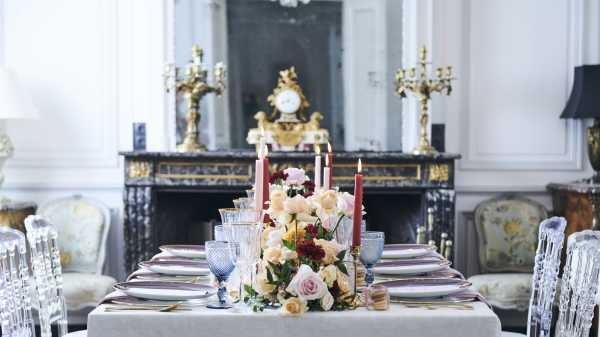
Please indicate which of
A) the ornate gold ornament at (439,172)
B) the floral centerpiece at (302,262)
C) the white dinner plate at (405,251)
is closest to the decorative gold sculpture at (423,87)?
the ornate gold ornament at (439,172)

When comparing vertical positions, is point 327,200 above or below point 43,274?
above

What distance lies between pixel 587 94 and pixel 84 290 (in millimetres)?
2635

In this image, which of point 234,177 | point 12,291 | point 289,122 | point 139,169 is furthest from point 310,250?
point 289,122

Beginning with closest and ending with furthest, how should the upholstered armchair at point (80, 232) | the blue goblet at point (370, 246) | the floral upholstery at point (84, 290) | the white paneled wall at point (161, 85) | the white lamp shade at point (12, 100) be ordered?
the blue goblet at point (370, 246)
the floral upholstery at point (84, 290)
the white lamp shade at point (12, 100)
the upholstered armchair at point (80, 232)
the white paneled wall at point (161, 85)

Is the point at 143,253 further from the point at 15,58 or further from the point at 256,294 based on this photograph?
the point at 256,294

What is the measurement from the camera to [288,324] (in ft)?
5.50

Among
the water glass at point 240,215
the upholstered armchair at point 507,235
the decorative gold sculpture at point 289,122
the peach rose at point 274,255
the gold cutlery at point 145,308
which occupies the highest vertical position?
the decorative gold sculpture at point 289,122

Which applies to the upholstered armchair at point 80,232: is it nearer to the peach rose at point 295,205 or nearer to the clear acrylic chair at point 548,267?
the clear acrylic chair at point 548,267

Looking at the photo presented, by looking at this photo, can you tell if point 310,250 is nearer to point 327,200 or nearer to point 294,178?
point 327,200

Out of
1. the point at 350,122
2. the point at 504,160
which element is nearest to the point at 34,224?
the point at 350,122

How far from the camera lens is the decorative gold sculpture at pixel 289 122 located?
397 cm

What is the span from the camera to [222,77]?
157 inches

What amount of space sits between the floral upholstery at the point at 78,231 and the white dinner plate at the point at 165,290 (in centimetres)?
206

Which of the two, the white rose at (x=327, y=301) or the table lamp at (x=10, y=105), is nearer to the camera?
the white rose at (x=327, y=301)
